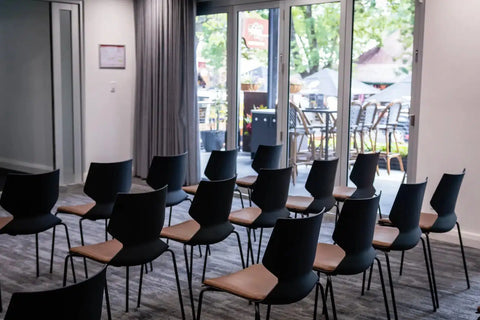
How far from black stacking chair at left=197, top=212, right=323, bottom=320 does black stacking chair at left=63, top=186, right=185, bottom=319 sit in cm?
61

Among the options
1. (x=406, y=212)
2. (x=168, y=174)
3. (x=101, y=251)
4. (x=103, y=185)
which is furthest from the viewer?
(x=168, y=174)

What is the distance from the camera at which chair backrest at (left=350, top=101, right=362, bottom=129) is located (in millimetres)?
6719

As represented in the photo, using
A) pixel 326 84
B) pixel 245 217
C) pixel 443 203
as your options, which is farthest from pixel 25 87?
pixel 443 203

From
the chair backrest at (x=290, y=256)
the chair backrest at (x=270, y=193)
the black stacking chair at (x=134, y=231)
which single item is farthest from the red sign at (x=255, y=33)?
the chair backrest at (x=290, y=256)

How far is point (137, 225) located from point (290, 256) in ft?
3.34

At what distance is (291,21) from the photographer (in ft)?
23.5

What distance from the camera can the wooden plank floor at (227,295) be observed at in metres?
4.02

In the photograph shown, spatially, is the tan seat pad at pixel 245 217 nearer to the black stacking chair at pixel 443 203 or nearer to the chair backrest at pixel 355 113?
the black stacking chair at pixel 443 203

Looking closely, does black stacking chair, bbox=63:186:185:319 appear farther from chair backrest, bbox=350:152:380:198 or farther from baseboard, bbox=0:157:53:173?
baseboard, bbox=0:157:53:173

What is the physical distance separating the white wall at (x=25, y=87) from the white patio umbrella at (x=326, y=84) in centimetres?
378

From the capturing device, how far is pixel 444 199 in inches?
172

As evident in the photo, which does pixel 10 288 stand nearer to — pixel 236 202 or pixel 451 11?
pixel 236 202

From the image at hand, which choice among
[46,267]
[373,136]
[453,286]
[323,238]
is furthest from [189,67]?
[453,286]

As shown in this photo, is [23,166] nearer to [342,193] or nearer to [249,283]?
[342,193]
